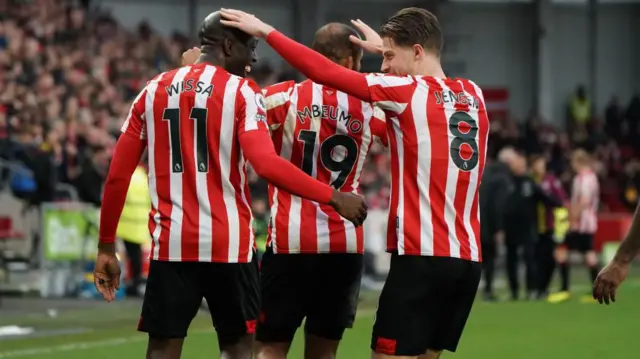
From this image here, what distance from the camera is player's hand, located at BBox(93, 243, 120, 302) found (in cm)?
639

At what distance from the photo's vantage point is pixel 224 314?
6.36 meters

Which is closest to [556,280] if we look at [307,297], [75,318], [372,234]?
[372,234]

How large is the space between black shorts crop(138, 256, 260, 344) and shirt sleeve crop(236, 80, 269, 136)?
0.67 metres

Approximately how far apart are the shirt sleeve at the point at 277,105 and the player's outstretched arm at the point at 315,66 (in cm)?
109

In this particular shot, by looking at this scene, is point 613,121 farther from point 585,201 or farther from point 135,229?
point 135,229

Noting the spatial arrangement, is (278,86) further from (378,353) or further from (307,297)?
(378,353)

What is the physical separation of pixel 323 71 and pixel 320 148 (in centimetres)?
113

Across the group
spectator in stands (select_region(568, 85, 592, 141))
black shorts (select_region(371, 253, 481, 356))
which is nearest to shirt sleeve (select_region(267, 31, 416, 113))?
black shorts (select_region(371, 253, 481, 356))

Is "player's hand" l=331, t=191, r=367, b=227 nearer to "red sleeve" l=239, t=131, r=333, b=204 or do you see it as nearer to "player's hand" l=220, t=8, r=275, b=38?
Answer: "red sleeve" l=239, t=131, r=333, b=204

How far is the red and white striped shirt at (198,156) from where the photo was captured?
6.18 metres

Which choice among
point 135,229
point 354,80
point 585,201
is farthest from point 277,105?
point 585,201

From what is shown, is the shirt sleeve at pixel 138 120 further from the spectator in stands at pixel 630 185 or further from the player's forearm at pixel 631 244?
the spectator in stands at pixel 630 185

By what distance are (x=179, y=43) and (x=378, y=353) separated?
22895mm

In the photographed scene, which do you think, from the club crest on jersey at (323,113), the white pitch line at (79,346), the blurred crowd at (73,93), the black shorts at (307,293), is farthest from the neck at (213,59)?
the blurred crowd at (73,93)
